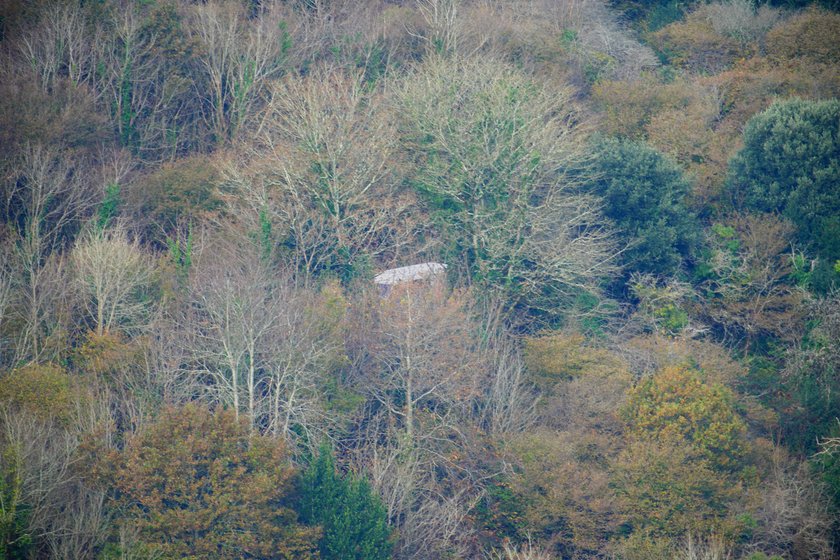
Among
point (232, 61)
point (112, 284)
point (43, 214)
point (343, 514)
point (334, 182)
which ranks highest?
point (232, 61)

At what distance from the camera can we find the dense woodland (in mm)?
34781

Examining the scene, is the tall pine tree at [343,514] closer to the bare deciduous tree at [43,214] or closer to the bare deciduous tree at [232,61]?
the bare deciduous tree at [43,214]

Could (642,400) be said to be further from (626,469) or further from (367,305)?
(367,305)

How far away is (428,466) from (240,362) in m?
6.67

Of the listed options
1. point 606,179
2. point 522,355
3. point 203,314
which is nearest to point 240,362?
point 203,314

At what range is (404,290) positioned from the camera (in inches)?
1639

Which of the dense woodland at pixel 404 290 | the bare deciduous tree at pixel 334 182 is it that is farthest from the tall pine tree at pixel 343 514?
the bare deciduous tree at pixel 334 182

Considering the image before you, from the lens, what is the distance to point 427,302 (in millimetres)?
40531

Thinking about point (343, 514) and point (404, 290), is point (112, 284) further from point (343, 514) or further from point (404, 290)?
point (343, 514)

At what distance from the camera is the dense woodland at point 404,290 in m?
34.8

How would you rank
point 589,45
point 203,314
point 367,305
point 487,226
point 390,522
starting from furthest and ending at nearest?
point 589,45 → point 487,226 → point 367,305 → point 203,314 → point 390,522

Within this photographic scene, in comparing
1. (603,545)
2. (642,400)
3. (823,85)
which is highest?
(823,85)

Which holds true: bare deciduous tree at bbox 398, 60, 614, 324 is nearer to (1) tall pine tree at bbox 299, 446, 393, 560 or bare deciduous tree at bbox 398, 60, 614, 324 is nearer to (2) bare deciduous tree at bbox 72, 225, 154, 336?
(2) bare deciduous tree at bbox 72, 225, 154, 336

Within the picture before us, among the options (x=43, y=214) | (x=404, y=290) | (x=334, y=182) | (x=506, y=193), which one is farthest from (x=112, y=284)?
(x=506, y=193)
